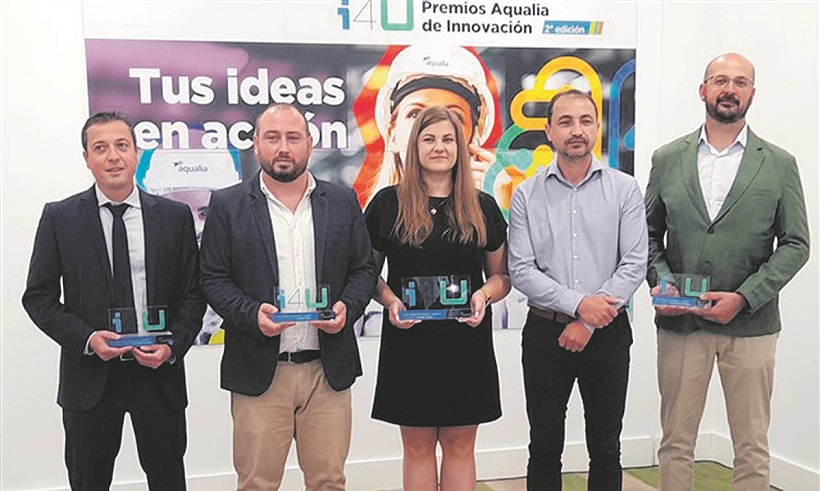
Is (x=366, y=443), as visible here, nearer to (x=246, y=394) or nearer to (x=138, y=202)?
(x=246, y=394)

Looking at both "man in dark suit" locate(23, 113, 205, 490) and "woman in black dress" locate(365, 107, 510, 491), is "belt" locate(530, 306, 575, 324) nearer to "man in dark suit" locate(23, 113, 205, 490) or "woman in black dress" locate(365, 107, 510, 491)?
"woman in black dress" locate(365, 107, 510, 491)

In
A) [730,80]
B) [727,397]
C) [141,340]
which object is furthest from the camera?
[727,397]

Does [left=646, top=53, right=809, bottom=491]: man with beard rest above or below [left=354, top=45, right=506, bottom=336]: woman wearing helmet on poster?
below

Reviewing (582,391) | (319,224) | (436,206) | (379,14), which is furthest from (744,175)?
(379,14)

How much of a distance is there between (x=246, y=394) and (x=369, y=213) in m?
0.85

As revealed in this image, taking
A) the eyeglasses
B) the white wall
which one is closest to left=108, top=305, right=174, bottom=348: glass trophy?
the white wall

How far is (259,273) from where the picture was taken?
9.40 ft

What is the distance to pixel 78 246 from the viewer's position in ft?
9.23

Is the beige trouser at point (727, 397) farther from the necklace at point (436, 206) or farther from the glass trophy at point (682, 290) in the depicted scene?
the necklace at point (436, 206)

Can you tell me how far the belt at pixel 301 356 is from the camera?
2.91m

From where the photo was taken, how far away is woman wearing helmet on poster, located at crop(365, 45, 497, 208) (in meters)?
4.34

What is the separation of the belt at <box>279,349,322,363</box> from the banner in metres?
1.47

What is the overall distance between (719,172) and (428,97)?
172 centimetres

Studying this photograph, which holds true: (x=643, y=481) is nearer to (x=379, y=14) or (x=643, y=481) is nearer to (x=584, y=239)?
(x=584, y=239)
